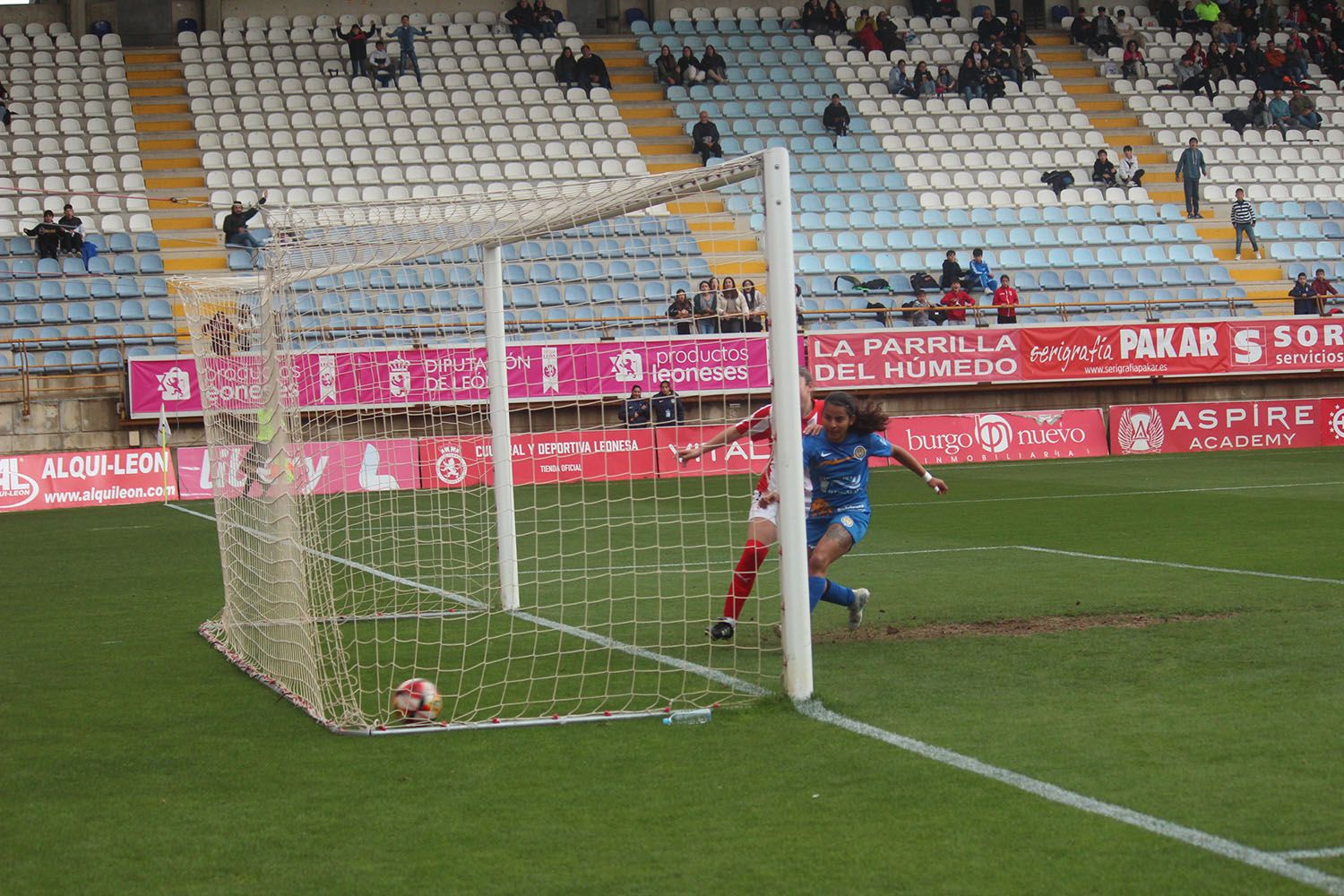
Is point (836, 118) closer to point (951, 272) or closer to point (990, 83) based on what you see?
point (990, 83)

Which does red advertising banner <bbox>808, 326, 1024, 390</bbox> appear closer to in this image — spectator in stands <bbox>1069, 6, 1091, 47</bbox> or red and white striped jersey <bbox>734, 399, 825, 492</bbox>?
spectator in stands <bbox>1069, 6, 1091, 47</bbox>

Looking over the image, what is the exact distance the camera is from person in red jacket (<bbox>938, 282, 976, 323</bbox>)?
1082 inches

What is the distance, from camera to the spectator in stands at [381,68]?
32.3 metres

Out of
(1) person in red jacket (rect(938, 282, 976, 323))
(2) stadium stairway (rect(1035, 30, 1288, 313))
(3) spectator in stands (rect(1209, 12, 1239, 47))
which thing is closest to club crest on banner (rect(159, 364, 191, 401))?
(1) person in red jacket (rect(938, 282, 976, 323))

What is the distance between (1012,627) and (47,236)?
21.3 metres

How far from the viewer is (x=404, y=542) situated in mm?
15469

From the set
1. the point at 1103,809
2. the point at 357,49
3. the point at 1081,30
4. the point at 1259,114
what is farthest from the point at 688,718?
the point at 1081,30

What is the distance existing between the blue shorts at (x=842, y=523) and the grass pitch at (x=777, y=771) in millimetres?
633

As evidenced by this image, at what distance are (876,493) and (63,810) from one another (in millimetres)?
15847

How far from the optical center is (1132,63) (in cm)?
3678

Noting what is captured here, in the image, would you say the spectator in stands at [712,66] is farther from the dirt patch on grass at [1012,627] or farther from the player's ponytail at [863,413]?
the player's ponytail at [863,413]

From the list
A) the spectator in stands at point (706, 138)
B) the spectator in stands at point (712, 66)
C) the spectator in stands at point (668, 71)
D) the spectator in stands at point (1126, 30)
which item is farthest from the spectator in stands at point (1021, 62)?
the spectator in stands at point (706, 138)

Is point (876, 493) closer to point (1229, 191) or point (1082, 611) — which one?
point (1082, 611)

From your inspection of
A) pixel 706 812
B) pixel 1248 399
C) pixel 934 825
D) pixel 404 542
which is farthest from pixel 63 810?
pixel 1248 399
